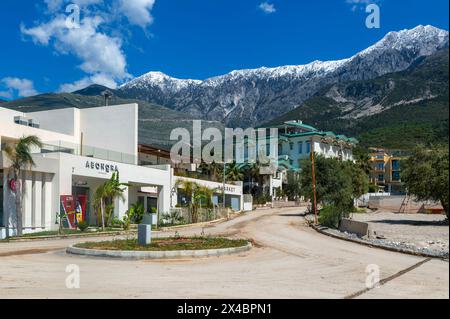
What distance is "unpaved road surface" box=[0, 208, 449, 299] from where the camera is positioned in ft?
33.6

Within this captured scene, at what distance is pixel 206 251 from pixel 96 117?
1236 inches

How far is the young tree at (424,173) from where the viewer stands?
121 feet

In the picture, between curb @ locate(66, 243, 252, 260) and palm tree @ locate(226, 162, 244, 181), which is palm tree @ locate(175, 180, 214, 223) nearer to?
palm tree @ locate(226, 162, 244, 181)

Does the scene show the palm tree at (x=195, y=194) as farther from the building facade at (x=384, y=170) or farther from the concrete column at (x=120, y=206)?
the building facade at (x=384, y=170)

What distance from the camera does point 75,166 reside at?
3506 centimetres

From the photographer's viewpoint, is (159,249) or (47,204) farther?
(47,204)

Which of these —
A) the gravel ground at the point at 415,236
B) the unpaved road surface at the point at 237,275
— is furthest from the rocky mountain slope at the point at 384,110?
the unpaved road surface at the point at 237,275

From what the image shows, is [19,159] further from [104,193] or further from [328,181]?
[328,181]

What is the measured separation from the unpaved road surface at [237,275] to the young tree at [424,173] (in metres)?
19.3

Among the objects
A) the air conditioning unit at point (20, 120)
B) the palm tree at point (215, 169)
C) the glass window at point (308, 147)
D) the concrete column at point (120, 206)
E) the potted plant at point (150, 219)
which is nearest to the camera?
the concrete column at point (120, 206)

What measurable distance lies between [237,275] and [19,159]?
798 inches

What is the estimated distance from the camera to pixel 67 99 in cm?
16338

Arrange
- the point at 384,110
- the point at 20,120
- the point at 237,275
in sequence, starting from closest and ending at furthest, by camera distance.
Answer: the point at 237,275 < the point at 20,120 < the point at 384,110

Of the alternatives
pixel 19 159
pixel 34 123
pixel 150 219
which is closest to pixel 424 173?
pixel 150 219
